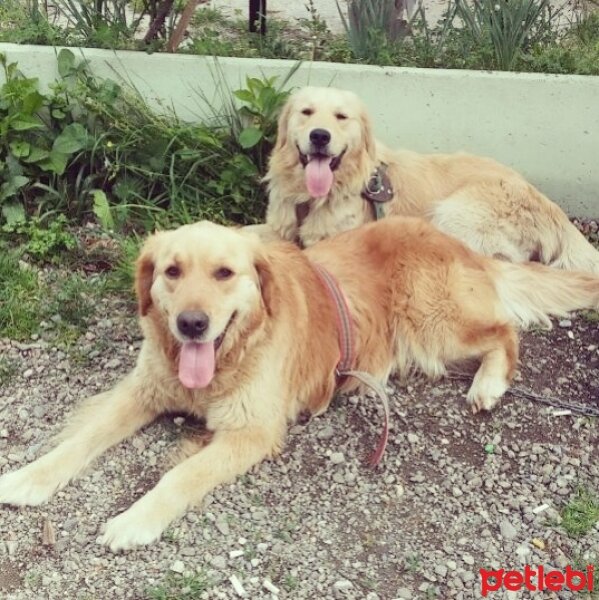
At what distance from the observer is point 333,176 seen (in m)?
5.00

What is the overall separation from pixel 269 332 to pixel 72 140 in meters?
2.23

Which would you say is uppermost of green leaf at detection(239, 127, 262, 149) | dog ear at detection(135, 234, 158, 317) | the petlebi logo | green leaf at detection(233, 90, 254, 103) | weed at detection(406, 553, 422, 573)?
green leaf at detection(233, 90, 254, 103)

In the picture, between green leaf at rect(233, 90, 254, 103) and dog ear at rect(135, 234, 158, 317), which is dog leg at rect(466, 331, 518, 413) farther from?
green leaf at rect(233, 90, 254, 103)

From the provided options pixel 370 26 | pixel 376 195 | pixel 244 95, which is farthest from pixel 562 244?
pixel 244 95

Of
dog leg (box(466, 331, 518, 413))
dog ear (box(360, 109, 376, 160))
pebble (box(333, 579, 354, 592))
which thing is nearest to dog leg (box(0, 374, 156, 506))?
pebble (box(333, 579, 354, 592))

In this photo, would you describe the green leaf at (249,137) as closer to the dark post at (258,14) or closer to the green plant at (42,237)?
the green plant at (42,237)

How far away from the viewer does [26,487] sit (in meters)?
3.40

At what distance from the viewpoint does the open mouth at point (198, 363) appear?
346 centimetres

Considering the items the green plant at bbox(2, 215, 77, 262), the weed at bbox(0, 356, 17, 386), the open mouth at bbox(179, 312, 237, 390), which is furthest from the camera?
the green plant at bbox(2, 215, 77, 262)

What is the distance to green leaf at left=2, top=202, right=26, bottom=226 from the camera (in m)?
5.00

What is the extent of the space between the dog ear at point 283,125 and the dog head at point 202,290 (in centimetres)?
158

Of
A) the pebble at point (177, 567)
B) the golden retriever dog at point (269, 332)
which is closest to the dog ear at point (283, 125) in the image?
the golden retriever dog at point (269, 332)

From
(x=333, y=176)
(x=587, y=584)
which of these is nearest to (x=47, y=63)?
(x=333, y=176)

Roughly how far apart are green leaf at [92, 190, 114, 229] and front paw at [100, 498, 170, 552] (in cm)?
211
